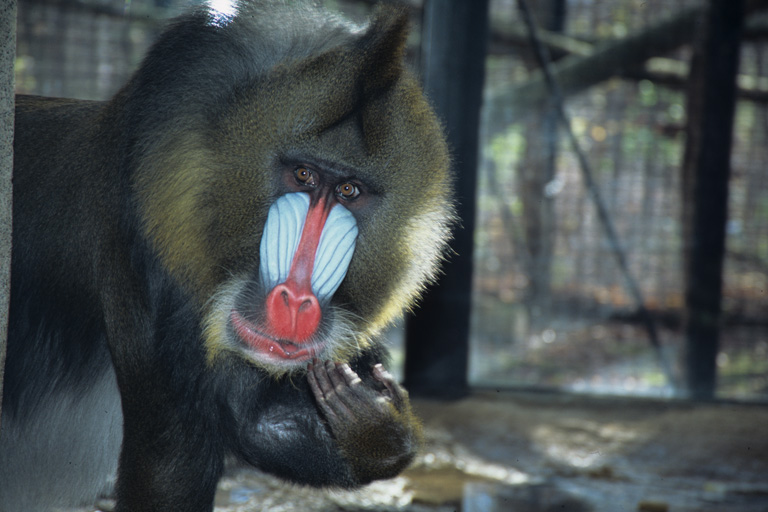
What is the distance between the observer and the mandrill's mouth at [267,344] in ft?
6.84

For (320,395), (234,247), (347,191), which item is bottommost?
(320,395)

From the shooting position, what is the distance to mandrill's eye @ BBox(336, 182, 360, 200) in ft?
7.47

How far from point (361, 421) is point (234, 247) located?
0.62 metres

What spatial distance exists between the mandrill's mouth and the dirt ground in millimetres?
1452

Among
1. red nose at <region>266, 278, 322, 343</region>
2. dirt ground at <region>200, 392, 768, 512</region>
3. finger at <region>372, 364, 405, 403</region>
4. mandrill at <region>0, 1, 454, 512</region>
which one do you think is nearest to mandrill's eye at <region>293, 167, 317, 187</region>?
mandrill at <region>0, 1, 454, 512</region>

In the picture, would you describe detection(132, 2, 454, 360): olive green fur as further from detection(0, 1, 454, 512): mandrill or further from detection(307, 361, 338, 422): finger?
detection(307, 361, 338, 422): finger

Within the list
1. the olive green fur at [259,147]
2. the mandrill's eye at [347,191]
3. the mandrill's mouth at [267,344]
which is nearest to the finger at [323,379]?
the mandrill's mouth at [267,344]

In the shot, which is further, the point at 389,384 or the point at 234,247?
the point at 389,384

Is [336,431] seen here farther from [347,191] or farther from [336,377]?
[347,191]

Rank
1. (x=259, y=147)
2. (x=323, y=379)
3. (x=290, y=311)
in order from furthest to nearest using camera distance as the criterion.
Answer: (x=323, y=379) → (x=259, y=147) → (x=290, y=311)

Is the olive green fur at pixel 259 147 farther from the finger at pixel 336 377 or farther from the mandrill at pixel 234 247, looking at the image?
the finger at pixel 336 377

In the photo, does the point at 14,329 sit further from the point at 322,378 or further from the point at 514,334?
the point at 514,334

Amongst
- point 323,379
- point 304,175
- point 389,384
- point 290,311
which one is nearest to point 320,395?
point 323,379

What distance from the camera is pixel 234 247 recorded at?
223 cm
